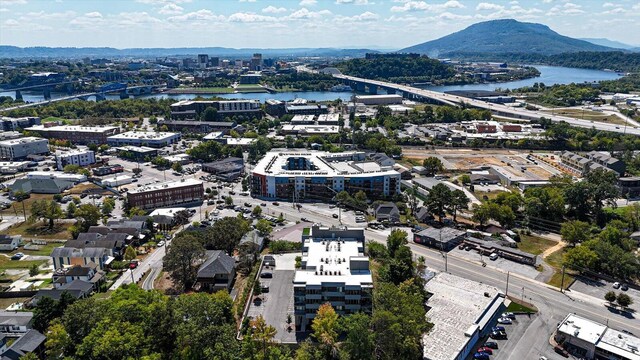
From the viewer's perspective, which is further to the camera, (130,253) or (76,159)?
(76,159)

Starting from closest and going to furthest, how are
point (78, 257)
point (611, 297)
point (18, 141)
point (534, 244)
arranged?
1. point (611, 297)
2. point (78, 257)
3. point (534, 244)
4. point (18, 141)

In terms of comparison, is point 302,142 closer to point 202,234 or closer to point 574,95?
point 202,234

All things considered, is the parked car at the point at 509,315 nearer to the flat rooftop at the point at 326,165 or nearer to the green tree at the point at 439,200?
the green tree at the point at 439,200

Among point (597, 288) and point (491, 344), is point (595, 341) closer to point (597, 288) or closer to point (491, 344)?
point (491, 344)

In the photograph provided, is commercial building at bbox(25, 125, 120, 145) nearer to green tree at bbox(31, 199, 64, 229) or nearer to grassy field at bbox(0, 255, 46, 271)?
green tree at bbox(31, 199, 64, 229)

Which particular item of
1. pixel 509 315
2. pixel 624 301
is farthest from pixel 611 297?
pixel 509 315

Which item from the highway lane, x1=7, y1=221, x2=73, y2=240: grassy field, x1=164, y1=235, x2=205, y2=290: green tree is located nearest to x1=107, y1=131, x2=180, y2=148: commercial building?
x1=7, y1=221, x2=73, y2=240: grassy field

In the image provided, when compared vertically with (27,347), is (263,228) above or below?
above
